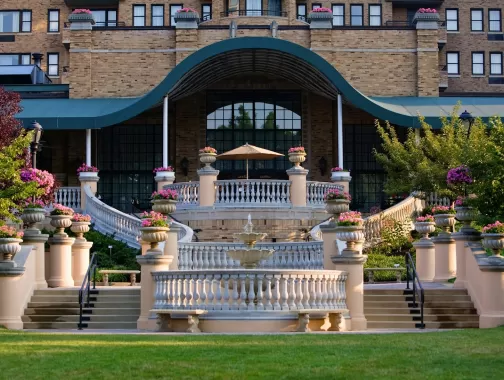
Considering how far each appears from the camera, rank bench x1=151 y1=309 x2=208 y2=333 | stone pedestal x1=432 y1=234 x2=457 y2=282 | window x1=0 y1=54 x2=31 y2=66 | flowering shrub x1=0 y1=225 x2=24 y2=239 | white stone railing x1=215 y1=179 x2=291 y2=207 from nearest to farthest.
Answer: bench x1=151 y1=309 x2=208 y2=333
flowering shrub x1=0 y1=225 x2=24 y2=239
stone pedestal x1=432 y1=234 x2=457 y2=282
white stone railing x1=215 y1=179 x2=291 y2=207
window x1=0 y1=54 x2=31 y2=66

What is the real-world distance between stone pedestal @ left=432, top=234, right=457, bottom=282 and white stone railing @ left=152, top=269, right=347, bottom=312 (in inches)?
290

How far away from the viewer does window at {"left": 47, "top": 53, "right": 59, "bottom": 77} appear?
58594mm

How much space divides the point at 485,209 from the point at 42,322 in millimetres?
10617

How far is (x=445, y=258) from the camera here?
28.0 meters

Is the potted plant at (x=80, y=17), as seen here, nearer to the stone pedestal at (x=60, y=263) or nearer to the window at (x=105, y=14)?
the window at (x=105, y=14)

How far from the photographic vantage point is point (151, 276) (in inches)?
872

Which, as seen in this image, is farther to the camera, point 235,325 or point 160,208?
point 160,208

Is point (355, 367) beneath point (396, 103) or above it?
beneath

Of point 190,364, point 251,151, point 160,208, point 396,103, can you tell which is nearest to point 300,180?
point 251,151

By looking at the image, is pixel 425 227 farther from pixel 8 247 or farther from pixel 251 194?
pixel 8 247

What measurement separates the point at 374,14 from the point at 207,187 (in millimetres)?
26931

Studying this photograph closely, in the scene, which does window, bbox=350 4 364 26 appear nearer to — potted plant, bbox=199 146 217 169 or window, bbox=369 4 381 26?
window, bbox=369 4 381 26

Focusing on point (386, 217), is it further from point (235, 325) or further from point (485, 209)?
point (235, 325)

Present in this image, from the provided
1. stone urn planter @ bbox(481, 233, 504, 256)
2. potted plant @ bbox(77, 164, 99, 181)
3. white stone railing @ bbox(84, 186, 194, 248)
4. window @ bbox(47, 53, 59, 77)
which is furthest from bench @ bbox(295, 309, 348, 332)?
window @ bbox(47, 53, 59, 77)
